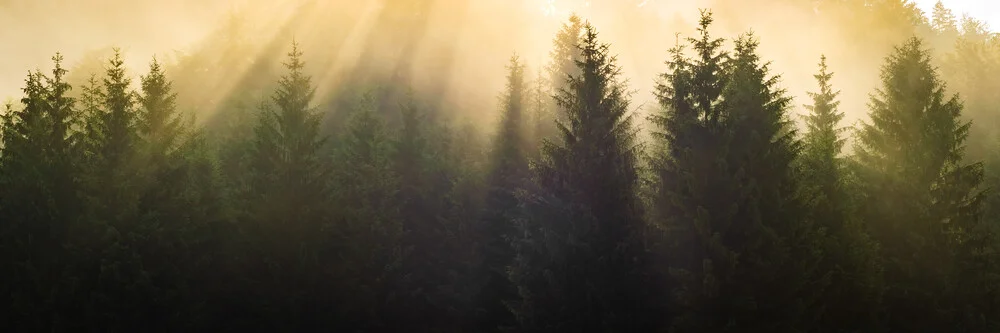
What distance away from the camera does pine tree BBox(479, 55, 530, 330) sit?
30.9 metres

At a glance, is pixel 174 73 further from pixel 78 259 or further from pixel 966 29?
pixel 966 29

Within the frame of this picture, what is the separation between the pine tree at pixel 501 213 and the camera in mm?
30891

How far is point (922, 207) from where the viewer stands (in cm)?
2491

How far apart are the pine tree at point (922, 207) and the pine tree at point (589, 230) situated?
10.3 meters

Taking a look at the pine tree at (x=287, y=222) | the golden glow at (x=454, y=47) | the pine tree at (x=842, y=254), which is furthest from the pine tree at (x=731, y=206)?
the golden glow at (x=454, y=47)

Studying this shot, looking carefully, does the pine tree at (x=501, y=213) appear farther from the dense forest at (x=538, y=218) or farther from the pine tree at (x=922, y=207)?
the pine tree at (x=922, y=207)

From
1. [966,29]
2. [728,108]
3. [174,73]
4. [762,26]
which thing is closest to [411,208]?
[728,108]

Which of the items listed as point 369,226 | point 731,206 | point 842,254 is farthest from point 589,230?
point 369,226

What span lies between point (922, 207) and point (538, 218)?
48.8 ft

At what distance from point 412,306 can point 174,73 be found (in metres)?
42.4

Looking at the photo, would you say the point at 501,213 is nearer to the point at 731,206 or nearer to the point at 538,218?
the point at 538,218

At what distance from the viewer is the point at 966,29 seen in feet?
274

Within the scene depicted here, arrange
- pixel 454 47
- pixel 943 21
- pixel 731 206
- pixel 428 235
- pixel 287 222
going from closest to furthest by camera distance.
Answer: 1. pixel 731 206
2. pixel 287 222
3. pixel 428 235
4. pixel 454 47
5. pixel 943 21

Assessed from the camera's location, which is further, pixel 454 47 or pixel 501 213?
pixel 454 47
